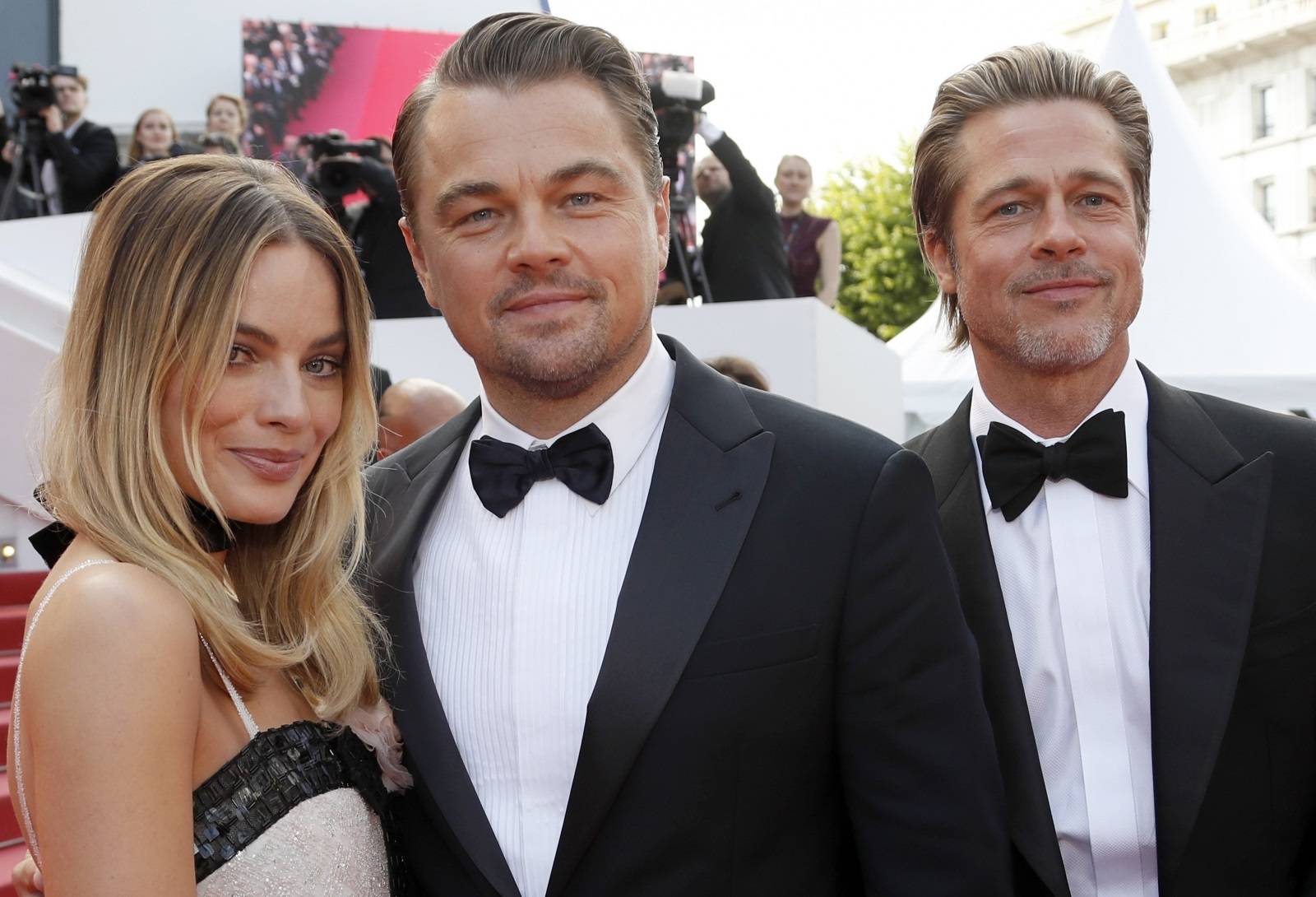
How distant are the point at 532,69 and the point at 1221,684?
4.91 feet

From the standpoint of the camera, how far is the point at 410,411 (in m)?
4.96

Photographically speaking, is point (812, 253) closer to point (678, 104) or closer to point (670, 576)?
point (678, 104)

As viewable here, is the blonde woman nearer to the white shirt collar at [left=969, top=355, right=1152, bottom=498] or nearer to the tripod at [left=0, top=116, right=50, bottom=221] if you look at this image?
the white shirt collar at [left=969, top=355, right=1152, bottom=498]

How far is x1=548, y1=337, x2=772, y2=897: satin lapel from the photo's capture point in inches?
70.9

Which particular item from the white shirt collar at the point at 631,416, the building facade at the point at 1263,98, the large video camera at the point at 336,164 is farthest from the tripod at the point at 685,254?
the building facade at the point at 1263,98

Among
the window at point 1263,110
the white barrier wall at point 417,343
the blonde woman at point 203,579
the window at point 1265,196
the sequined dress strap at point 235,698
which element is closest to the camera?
the blonde woman at point 203,579

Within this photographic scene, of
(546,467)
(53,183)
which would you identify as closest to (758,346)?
(53,183)

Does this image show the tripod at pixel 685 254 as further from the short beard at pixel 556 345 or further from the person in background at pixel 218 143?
the short beard at pixel 556 345

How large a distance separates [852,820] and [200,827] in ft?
3.11

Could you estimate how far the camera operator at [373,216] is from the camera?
660cm

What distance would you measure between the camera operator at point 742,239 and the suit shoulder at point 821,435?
4646mm

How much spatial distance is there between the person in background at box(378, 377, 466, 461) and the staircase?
1.33 m

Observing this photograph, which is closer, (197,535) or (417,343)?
(197,535)

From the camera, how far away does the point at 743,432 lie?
2.04 m
